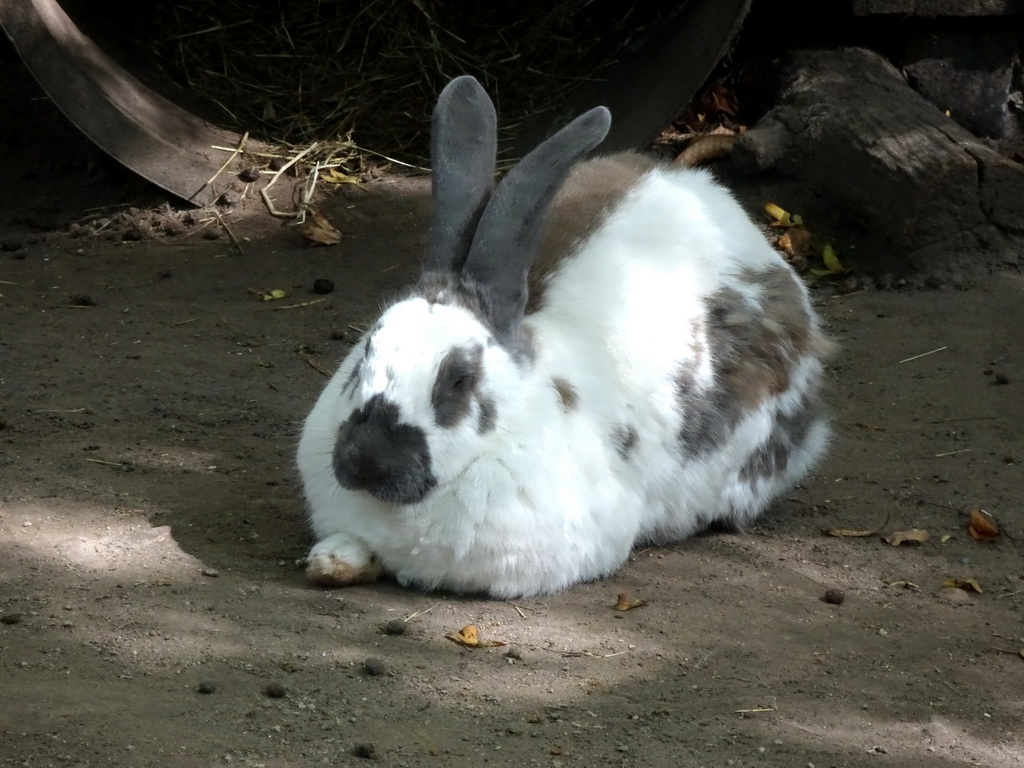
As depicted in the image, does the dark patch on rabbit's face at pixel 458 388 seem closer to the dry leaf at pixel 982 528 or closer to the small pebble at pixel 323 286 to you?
the dry leaf at pixel 982 528

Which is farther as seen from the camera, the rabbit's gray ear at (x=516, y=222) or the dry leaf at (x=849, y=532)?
the dry leaf at (x=849, y=532)

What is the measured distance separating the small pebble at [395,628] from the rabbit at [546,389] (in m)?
0.26

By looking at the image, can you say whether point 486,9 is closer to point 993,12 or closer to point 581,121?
point 993,12

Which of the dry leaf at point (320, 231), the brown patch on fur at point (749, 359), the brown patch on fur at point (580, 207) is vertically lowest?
the dry leaf at point (320, 231)

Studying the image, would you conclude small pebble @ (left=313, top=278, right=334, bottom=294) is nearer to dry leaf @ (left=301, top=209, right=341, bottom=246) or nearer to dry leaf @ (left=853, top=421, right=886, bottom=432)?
dry leaf @ (left=301, top=209, right=341, bottom=246)

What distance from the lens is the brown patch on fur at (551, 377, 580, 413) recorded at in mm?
3998

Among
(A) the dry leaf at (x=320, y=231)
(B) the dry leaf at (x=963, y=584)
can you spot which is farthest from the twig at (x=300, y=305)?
(B) the dry leaf at (x=963, y=584)

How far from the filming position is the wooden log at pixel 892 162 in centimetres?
663

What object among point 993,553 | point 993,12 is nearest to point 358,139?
point 993,12

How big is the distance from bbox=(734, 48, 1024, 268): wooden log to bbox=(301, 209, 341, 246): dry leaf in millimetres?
2146

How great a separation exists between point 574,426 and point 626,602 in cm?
53

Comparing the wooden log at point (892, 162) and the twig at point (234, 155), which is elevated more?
the wooden log at point (892, 162)

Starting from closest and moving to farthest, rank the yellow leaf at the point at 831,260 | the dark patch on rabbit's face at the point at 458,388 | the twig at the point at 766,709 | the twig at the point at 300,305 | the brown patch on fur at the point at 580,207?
the twig at the point at 766,709 → the dark patch on rabbit's face at the point at 458,388 → the brown patch on fur at the point at 580,207 → the twig at the point at 300,305 → the yellow leaf at the point at 831,260

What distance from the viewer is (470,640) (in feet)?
11.8
